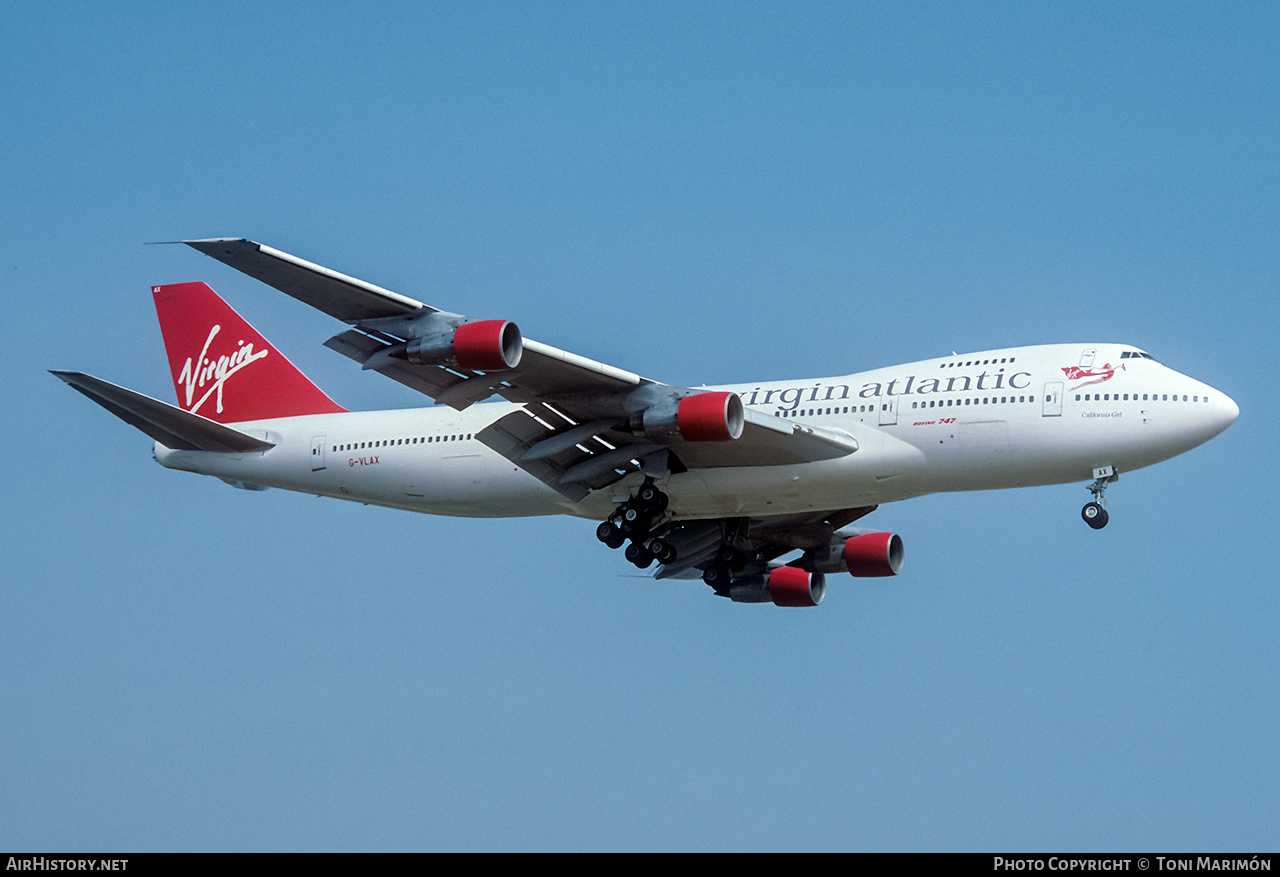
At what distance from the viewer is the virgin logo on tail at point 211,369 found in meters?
39.6

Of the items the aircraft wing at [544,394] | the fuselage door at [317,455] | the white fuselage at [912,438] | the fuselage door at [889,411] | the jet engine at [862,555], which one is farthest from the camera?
the jet engine at [862,555]

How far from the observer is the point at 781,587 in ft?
122

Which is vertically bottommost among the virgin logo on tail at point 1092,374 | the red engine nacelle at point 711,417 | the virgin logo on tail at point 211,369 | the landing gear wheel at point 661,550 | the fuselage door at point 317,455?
the landing gear wheel at point 661,550

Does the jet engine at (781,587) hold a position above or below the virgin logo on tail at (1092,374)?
below

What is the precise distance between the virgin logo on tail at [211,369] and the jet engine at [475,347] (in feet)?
40.6

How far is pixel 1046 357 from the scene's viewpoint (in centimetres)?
3119

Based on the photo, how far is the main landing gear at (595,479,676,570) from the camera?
108ft

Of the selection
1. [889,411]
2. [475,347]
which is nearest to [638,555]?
[889,411]

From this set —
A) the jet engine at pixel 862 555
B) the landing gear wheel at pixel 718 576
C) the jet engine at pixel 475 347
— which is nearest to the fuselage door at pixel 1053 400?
the jet engine at pixel 862 555

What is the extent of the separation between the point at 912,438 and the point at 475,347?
9597 millimetres

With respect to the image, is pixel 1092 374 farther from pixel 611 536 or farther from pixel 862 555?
pixel 611 536

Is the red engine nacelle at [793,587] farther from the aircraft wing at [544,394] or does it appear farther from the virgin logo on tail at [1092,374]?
the virgin logo on tail at [1092,374]

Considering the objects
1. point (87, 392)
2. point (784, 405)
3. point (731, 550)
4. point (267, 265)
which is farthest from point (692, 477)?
point (87, 392)
